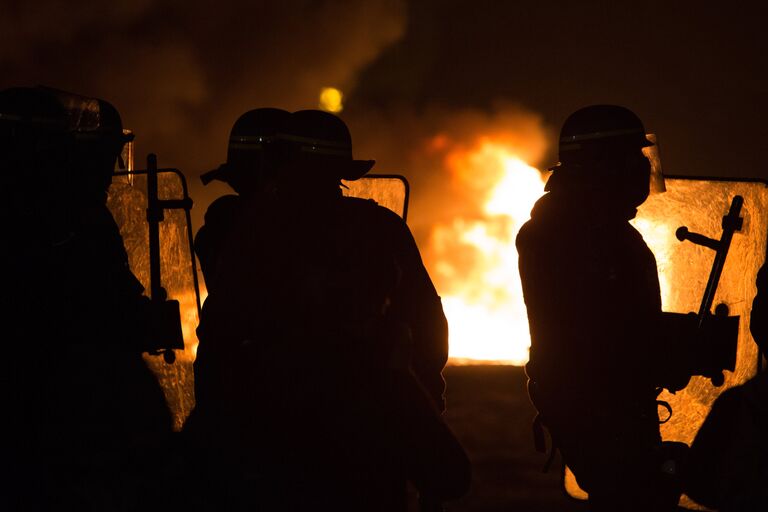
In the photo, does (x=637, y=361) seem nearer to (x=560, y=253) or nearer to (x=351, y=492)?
(x=560, y=253)

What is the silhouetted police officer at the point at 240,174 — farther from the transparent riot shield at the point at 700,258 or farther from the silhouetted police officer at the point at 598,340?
the transparent riot shield at the point at 700,258

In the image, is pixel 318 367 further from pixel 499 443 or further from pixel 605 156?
pixel 499 443

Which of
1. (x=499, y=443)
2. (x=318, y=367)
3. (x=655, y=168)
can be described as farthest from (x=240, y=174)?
(x=499, y=443)

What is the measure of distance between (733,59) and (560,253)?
707cm

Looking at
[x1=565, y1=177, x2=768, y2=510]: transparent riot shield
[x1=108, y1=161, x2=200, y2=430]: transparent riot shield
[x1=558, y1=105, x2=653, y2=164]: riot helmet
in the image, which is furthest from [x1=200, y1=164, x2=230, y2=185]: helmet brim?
[x1=565, y1=177, x2=768, y2=510]: transparent riot shield

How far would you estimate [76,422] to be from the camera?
109 inches

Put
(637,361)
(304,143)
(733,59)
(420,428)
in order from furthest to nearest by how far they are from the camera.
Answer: (733,59), (637,361), (304,143), (420,428)

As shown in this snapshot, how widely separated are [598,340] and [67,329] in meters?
1.72

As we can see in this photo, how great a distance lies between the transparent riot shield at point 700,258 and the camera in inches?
131

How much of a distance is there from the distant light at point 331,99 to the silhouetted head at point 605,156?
8431mm

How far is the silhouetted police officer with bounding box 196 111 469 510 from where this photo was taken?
86.3 inches

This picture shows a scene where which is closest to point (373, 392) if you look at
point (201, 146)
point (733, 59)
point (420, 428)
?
point (420, 428)

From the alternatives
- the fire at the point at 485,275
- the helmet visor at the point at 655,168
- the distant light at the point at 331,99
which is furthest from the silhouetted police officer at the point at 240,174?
the distant light at the point at 331,99

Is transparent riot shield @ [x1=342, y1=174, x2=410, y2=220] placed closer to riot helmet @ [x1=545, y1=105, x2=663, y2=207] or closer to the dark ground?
riot helmet @ [x1=545, y1=105, x2=663, y2=207]
